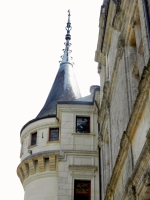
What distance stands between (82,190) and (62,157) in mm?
1999

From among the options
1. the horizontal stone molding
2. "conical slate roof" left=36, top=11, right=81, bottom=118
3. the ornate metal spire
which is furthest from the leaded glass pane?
the ornate metal spire

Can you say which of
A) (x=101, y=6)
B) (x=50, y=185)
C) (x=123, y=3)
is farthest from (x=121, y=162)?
(x=50, y=185)

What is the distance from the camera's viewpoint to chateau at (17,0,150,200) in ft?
36.2

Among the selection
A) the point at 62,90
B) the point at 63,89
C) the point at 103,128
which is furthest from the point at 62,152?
the point at 63,89

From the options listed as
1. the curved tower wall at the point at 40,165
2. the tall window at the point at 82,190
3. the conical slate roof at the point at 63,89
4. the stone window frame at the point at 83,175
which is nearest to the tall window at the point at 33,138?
the curved tower wall at the point at 40,165

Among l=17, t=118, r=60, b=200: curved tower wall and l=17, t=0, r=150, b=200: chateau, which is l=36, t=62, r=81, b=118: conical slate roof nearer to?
l=17, t=0, r=150, b=200: chateau

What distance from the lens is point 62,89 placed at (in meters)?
27.6

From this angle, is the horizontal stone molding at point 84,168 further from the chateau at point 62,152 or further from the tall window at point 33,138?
the tall window at point 33,138

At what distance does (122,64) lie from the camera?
1412cm

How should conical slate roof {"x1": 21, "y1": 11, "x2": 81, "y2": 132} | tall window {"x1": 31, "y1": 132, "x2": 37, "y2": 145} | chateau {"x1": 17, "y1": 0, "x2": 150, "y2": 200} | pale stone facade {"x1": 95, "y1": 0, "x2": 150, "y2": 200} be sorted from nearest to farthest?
pale stone facade {"x1": 95, "y1": 0, "x2": 150, "y2": 200}
chateau {"x1": 17, "y1": 0, "x2": 150, "y2": 200}
tall window {"x1": 31, "y1": 132, "x2": 37, "y2": 145}
conical slate roof {"x1": 21, "y1": 11, "x2": 81, "y2": 132}

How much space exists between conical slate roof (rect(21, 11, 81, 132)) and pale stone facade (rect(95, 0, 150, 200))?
7711mm

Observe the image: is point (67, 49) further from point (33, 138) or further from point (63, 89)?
point (33, 138)

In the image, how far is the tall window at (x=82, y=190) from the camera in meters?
21.5

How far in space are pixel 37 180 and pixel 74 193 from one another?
2.79 metres
